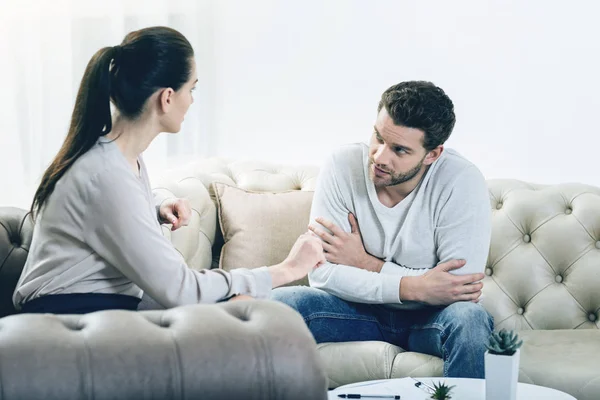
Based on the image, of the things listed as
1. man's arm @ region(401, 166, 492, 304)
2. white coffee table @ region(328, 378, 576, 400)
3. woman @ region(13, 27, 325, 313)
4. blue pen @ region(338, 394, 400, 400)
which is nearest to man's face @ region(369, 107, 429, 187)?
man's arm @ region(401, 166, 492, 304)

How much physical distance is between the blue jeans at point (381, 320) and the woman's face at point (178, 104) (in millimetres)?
745

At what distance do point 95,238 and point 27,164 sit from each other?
5.76 ft

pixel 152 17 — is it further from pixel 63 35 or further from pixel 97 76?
pixel 97 76

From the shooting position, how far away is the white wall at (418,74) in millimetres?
3344

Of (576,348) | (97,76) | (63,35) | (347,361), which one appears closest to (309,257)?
(347,361)

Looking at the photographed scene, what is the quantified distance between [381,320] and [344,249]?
24cm

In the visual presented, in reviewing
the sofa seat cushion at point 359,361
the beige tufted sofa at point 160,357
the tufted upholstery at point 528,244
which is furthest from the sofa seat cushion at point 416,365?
the beige tufted sofa at point 160,357

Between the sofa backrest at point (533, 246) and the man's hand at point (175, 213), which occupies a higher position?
the man's hand at point (175, 213)

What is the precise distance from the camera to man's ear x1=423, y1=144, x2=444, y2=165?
2.63 metres

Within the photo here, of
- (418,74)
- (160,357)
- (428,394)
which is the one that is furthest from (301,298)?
(160,357)

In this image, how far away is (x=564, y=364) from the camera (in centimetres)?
242

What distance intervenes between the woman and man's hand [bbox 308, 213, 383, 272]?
1.75 feet

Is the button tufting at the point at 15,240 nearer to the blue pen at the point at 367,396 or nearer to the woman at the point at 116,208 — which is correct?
the woman at the point at 116,208

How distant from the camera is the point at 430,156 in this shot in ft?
8.66
